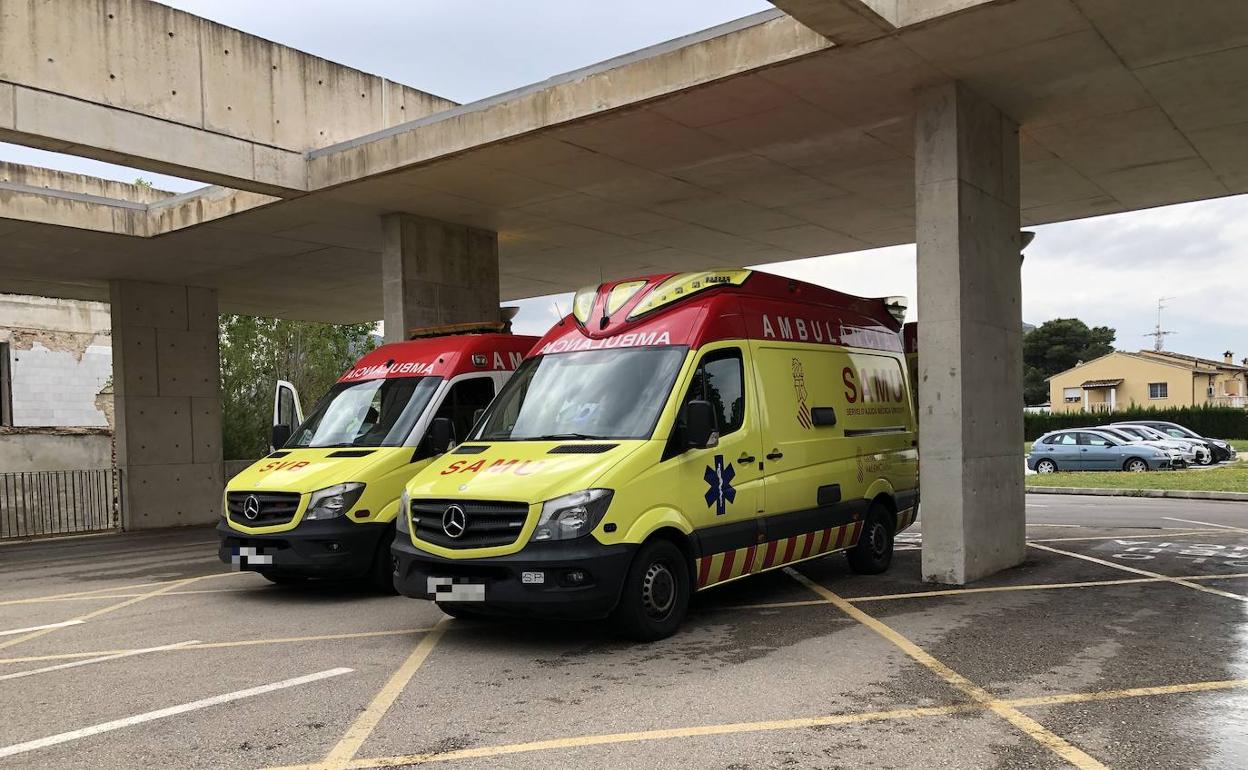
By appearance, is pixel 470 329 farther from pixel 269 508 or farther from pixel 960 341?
pixel 960 341

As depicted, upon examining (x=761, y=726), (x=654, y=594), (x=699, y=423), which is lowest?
(x=761, y=726)

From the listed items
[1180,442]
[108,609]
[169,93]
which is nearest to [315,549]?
[108,609]

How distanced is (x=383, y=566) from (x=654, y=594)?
133 inches

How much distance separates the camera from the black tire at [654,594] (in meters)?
6.94

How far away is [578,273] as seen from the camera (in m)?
20.1

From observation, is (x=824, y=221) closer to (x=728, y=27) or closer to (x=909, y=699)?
(x=728, y=27)

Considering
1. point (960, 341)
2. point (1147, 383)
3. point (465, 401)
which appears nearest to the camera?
point (960, 341)

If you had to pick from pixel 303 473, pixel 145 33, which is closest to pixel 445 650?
pixel 303 473

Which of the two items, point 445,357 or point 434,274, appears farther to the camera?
point 434,274

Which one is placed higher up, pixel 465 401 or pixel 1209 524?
pixel 465 401

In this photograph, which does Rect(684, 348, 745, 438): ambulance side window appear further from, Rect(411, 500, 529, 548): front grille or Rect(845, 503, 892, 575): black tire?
Rect(845, 503, 892, 575): black tire

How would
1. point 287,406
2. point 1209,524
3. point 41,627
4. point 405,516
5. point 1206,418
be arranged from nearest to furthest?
point 405,516, point 41,627, point 287,406, point 1209,524, point 1206,418

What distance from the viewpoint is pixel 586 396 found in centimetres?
786

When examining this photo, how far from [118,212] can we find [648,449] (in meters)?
11.7
